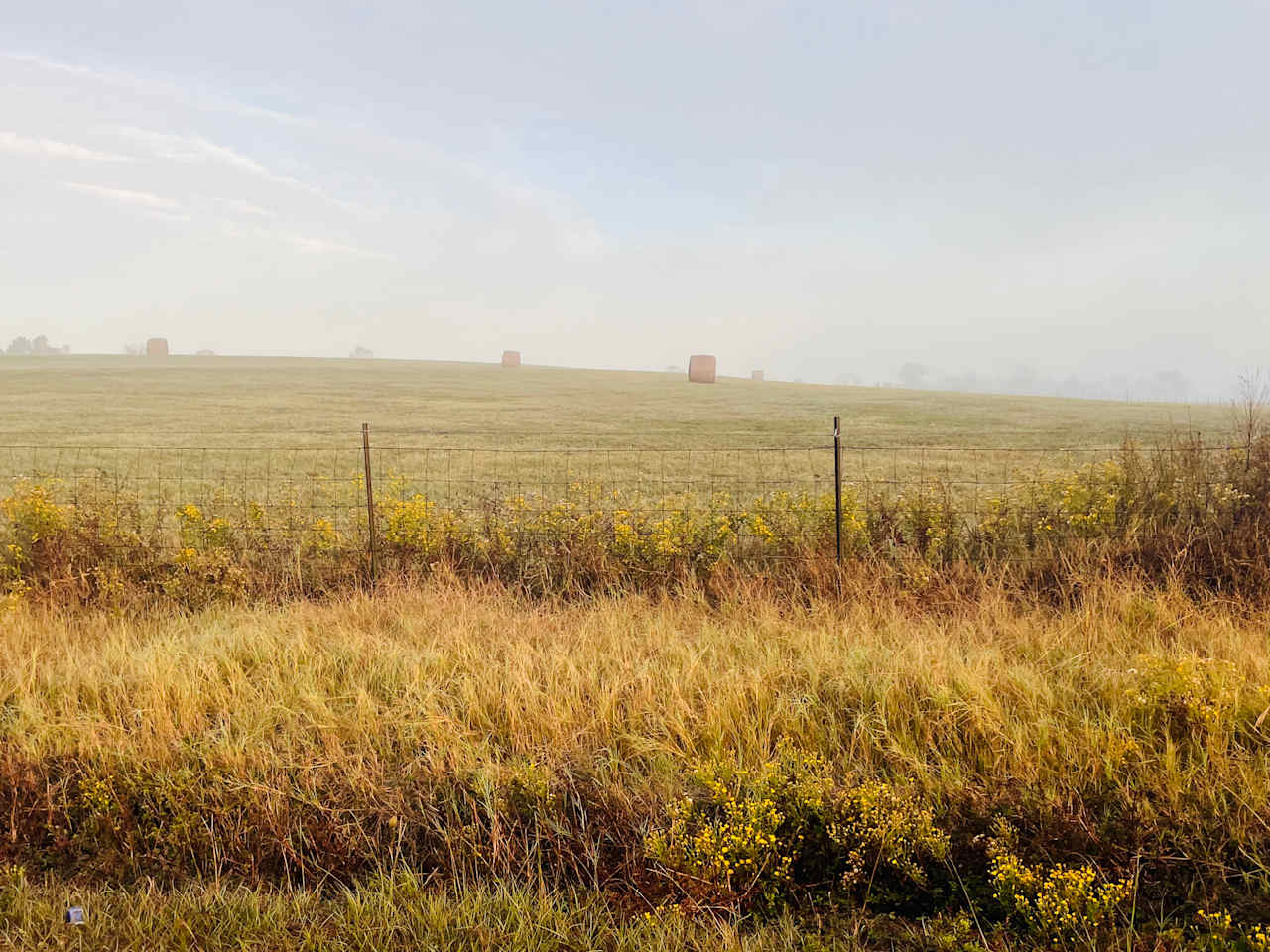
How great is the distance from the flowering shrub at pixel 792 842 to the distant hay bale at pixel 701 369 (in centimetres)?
6153

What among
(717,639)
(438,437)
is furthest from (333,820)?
(438,437)

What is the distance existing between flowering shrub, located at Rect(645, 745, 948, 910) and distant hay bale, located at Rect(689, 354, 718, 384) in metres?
61.5

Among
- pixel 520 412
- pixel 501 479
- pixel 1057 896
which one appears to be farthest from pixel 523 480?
pixel 520 412

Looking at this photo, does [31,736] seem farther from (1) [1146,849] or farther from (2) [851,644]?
(1) [1146,849]

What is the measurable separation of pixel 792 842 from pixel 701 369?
62.2 m

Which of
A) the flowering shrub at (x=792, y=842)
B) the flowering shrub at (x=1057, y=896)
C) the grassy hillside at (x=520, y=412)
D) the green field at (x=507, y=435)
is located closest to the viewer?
the flowering shrub at (x=1057, y=896)

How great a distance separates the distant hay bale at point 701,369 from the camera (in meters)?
64.6

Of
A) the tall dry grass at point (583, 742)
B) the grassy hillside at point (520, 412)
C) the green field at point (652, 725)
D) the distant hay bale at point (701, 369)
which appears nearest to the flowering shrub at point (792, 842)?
the green field at point (652, 725)

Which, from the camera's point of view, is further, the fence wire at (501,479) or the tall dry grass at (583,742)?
the fence wire at (501,479)

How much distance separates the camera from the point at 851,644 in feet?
17.6

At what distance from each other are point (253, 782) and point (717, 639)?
2879 mm

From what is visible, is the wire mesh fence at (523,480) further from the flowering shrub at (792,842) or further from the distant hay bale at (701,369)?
the distant hay bale at (701,369)

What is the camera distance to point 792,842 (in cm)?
364

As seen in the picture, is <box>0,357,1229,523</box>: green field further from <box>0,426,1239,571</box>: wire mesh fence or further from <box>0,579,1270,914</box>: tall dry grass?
<box>0,579,1270,914</box>: tall dry grass
